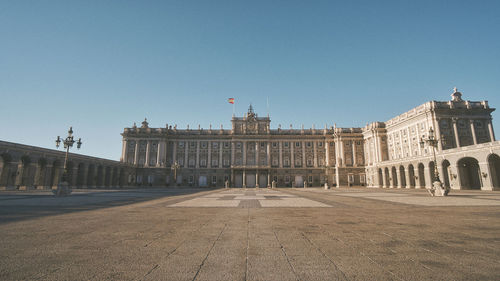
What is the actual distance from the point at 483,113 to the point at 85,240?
61028mm

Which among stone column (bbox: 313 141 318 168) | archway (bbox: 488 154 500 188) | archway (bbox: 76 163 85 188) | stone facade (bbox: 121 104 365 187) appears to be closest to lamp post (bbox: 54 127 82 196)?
archway (bbox: 76 163 85 188)

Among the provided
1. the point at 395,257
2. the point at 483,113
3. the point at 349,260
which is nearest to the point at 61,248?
the point at 349,260

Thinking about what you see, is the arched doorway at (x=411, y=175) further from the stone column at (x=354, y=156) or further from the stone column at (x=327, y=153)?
the stone column at (x=327, y=153)

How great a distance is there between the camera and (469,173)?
38.8 meters

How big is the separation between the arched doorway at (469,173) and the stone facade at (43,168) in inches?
2361

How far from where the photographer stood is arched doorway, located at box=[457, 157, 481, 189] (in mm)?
35438

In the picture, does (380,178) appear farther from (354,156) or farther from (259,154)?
(259,154)

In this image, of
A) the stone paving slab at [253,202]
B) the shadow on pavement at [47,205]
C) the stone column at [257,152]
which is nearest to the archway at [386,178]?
the stone column at [257,152]

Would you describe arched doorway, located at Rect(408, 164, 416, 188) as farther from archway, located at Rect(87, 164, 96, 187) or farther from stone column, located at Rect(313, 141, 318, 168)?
archway, located at Rect(87, 164, 96, 187)

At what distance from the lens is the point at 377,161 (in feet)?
189

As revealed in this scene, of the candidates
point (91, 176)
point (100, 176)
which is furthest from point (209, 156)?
point (91, 176)

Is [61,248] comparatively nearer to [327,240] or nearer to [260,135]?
[327,240]

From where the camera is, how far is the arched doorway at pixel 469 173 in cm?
3544

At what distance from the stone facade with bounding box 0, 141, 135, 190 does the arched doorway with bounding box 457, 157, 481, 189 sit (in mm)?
59969
